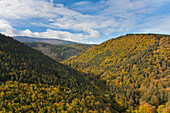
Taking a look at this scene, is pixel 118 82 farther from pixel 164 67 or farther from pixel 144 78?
pixel 164 67

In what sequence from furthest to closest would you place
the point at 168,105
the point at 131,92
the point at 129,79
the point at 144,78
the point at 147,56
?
1. the point at 147,56
2. the point at 129,79
3. the point at 144,78
4. the point at 131,92
5. the point at 168,105

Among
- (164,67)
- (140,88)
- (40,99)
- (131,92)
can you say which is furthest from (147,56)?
(40,99)

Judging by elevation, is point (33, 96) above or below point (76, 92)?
above

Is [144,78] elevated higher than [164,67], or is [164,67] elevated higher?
[164,67]

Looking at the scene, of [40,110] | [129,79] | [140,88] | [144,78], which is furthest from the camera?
[129,79]

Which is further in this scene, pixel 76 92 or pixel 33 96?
pixel 76 92

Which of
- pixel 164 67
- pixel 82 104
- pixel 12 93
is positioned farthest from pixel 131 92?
pixel 12 93

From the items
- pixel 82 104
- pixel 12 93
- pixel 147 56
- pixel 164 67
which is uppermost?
pixel 147 56

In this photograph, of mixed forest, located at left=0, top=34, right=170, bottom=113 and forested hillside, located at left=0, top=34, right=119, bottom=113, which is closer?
forested hillside, located at left=0, top=34, right=119, bottom=113

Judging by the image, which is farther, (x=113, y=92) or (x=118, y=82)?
(x=118, y=82)

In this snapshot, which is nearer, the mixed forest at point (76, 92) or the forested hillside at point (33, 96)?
the forested hillside at point (33, 96)
